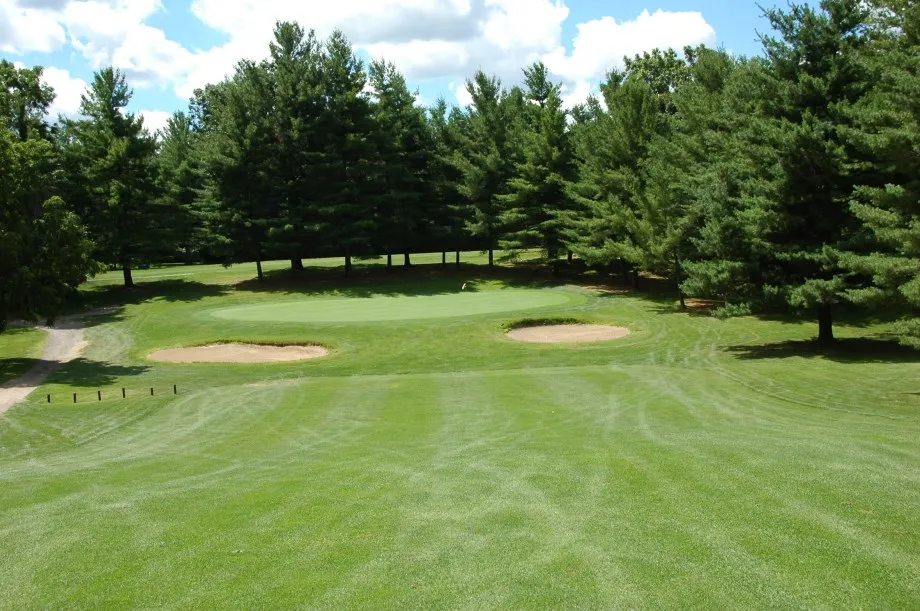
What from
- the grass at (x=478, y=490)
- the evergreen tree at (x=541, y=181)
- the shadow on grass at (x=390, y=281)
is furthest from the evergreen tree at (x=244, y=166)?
the grass at (x=478, y=490)

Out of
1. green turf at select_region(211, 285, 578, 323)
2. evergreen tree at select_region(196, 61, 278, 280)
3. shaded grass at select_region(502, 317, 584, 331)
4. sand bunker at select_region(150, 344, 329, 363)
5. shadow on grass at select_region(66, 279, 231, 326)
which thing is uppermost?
evergreen tree at select_region(196, 61, 278, 280)

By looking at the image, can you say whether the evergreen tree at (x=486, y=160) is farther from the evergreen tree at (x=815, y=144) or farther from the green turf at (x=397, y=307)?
the evergreen tree at (x=815, y=144)

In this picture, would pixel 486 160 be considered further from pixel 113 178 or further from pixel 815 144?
pixel 815 144

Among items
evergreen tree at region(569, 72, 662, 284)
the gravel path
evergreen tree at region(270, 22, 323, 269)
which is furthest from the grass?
evergreen tree at region(270, 22, 323, 269)

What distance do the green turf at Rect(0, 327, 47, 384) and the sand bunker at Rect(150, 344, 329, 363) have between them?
484 cm

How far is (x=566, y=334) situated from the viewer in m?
30.9

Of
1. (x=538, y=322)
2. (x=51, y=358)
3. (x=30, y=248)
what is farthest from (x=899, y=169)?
(x=51, y=358)

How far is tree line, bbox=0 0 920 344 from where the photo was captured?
23375 mm

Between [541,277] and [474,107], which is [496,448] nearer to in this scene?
[541,277]

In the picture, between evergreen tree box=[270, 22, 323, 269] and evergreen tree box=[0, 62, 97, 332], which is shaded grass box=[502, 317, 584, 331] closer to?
A: evergreen tree box=[0, 62, 97, 332]

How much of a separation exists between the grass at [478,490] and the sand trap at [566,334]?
6.46 metres

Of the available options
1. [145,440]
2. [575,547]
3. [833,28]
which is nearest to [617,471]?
[575,547]

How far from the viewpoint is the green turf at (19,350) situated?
26.4 m

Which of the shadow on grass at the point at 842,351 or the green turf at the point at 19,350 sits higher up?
the green turf at the point at 19,350
